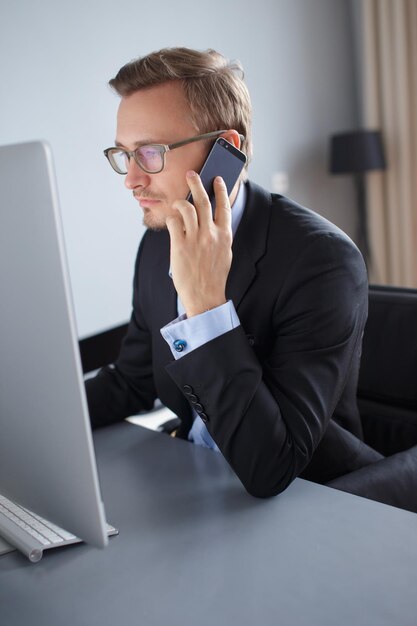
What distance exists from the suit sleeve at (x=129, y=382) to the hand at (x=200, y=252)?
1.41ft

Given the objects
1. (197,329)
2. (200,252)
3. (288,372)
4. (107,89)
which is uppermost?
(107,89)

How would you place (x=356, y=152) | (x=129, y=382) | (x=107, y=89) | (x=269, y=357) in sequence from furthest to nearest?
1. (x=356, y=152)
2. (x=107, y=89)
3. (x=129, y=382)
4. (x=269, y=357)

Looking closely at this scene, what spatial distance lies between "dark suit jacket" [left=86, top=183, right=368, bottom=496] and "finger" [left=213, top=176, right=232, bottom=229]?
0.40 feet

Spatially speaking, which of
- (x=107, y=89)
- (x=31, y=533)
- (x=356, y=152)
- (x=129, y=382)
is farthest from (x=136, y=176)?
(x=356, y=152)

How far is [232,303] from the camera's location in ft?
4.23

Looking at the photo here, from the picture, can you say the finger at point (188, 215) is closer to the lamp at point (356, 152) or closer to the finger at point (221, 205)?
the finger at point (221, 205)

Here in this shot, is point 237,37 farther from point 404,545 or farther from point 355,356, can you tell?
point 404,545

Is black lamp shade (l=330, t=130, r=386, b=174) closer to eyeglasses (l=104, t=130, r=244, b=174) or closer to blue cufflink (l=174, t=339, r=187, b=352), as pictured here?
eyeglasses (l=104, t=130, r=244, b=174)

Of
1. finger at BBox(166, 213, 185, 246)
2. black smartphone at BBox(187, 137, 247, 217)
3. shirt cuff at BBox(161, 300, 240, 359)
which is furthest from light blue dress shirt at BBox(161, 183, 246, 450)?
black smartphone at BBox(187, 137, 247, 217)

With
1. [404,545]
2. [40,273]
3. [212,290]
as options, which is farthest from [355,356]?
[40,273]

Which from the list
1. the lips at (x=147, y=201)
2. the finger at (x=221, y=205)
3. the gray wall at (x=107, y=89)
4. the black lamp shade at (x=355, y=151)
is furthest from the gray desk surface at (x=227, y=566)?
the black lamp shade at (x=355, y=151)

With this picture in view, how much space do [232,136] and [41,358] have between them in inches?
34.4

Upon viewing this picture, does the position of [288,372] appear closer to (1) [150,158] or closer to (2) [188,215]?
(2) [188,215]

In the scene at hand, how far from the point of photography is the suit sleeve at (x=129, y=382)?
5.26 ft
